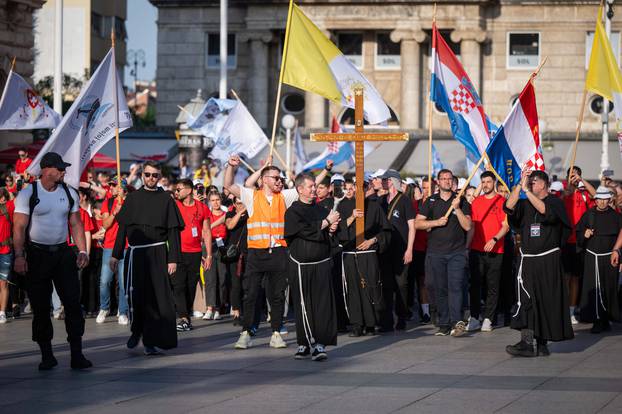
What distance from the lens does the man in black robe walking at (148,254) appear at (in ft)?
47.0

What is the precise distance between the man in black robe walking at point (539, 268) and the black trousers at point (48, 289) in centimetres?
456

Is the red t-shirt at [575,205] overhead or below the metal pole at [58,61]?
below

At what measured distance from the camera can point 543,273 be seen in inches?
562

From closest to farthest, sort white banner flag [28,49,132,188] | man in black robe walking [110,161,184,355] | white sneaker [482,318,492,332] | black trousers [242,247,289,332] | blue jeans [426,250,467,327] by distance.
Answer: man in black robe walking [110,161,184,355], black trousers [242,247,289,332], white banner flag [28,49,132,188], blue jeans [426,250,467,327], white sneaker [482,318,492,332]

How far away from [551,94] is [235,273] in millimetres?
41829

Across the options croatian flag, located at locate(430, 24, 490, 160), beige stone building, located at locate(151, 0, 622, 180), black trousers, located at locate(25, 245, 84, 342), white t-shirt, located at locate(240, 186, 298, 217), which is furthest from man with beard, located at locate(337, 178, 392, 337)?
beige stone building, located at locate(151, 0, 622, 180)

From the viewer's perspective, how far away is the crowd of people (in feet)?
44.0

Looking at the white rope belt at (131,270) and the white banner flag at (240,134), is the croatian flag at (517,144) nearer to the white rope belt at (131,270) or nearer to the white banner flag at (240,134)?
the white rope belt at (131,270)

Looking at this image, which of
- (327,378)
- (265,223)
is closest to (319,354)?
(327,378)

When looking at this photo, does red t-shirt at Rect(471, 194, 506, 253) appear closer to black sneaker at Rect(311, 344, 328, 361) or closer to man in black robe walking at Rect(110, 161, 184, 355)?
black sneaker at Rect(311, 344, 328, 361)

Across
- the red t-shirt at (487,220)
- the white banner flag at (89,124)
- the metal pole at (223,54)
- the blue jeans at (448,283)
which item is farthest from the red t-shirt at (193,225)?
the metal pole at (223,54)

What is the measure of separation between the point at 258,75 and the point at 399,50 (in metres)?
6.43

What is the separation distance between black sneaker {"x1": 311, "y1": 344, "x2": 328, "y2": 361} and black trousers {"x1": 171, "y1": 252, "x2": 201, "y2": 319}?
3.75m

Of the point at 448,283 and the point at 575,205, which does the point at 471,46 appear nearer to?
the point at 575,205
